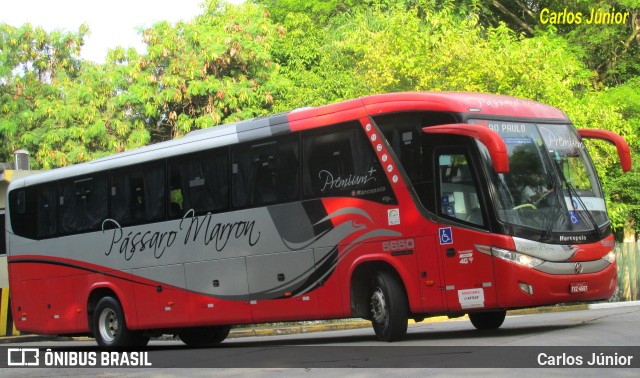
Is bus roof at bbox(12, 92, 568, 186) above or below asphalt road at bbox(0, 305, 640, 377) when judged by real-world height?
above

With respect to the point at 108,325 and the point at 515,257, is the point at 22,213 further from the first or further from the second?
the point at 515,257

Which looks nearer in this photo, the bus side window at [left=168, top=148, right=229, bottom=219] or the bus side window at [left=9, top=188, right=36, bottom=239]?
the bus side window at [left=168, top=148, right=229, bottom=219]

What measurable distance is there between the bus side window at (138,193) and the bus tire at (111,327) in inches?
62.3

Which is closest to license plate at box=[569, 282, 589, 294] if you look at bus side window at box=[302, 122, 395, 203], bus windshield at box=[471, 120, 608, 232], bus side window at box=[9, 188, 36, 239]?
bus windshield at box=[471, 120, 608, 232]

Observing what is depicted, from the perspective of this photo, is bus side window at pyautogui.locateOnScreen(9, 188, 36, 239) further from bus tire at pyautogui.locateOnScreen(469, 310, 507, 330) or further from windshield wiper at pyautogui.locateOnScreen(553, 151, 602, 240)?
windshield wiper at pyautogui.locateOnScreen(553, 151, 602, 240)

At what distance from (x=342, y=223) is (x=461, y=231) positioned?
2.11 metres

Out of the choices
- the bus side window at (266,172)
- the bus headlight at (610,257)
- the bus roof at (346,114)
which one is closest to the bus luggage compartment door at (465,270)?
the bus roof at (346,114)

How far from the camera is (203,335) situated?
781 inches

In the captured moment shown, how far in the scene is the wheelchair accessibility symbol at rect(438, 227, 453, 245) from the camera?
548 inches

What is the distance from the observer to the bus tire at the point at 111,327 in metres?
19.2

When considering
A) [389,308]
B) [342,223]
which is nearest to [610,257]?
[389,308]

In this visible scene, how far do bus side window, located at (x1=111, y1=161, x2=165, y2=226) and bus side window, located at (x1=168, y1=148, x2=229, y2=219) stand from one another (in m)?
0.32

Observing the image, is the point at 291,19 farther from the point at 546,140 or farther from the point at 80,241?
the point at 546,140

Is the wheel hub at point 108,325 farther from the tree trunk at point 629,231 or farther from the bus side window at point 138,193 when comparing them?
the tree trunk at point 629,231
